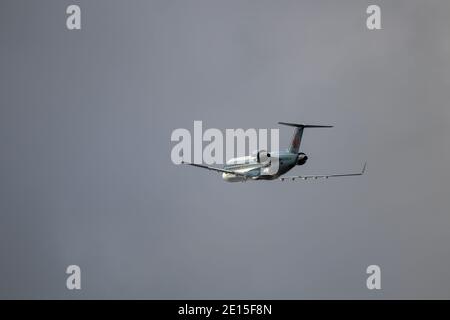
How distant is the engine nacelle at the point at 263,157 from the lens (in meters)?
189

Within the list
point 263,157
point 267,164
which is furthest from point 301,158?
point 263,157

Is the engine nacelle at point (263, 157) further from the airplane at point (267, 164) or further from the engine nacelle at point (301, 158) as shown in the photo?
the engine nacelle at point (301, 158)

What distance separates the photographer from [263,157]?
188875 mm

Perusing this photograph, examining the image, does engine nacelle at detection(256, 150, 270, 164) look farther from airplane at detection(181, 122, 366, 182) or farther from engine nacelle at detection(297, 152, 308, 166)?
engine nacelle at detection(297, 152, 308, 166)

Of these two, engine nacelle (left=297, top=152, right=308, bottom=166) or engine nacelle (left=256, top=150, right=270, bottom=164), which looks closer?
engine nacelle (left=256, top=150, right=270, bottom=164)

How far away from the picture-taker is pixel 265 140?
19075 cm

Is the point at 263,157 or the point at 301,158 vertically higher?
the point at 263,157

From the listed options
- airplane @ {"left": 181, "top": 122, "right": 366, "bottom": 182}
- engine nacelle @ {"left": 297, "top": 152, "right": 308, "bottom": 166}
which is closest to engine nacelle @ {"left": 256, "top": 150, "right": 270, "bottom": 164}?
airplane @ {"left": 181, "top": 122, "right": 366, "bottom": 182}

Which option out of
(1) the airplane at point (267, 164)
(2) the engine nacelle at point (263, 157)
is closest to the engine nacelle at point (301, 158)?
(1) the airplane at point (267, 164)

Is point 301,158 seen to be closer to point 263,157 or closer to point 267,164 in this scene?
point 267,164

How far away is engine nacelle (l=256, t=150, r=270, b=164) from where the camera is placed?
188625mm

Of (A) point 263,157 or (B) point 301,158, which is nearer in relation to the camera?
(A) point 263,157
